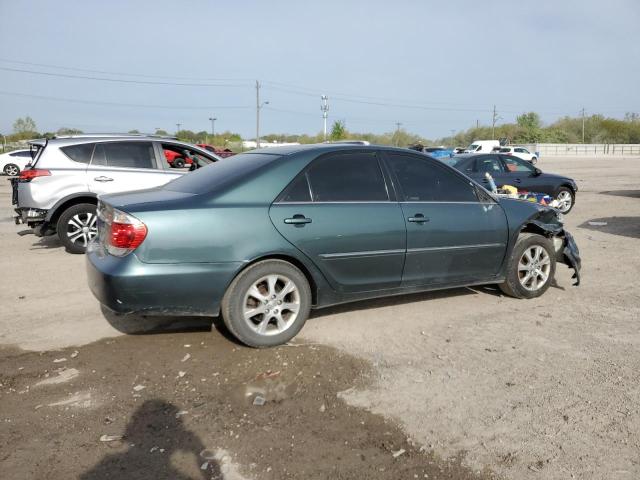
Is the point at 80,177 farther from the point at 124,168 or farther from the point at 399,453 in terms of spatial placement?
the point at 399,453

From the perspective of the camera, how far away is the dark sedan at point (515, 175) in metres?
11.4

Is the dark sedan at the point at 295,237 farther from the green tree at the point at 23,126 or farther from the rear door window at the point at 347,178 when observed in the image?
the green tree at the point at 23,126

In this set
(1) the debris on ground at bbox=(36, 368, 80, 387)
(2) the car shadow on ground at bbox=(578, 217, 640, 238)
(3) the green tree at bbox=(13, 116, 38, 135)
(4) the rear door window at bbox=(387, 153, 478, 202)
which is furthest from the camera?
(3) the green tree at bbox=(13, 116, 38, 135)

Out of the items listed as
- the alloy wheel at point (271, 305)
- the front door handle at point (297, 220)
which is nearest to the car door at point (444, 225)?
the front door handle at point (297, 220)

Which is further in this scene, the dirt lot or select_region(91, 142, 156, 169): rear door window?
select_region(91, 142, 156, 169): rear door window

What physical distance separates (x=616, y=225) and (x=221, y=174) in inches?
357

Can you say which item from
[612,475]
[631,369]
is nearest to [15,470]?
[612,475]

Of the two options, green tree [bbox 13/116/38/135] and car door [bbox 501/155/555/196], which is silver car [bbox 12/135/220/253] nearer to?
car door [bbox 501/155/555/196]

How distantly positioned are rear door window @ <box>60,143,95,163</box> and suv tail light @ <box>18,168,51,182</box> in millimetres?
417

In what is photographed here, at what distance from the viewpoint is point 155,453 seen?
2.84 meters

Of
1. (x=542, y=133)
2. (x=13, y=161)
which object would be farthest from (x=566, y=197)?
(x=542, y=133)

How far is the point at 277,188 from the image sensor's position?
14.0 ft

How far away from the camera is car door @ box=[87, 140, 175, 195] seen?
792 cm

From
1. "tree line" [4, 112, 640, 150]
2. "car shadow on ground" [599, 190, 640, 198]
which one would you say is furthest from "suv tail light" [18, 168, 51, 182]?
"tree line" [4, 112, 640, 150]
